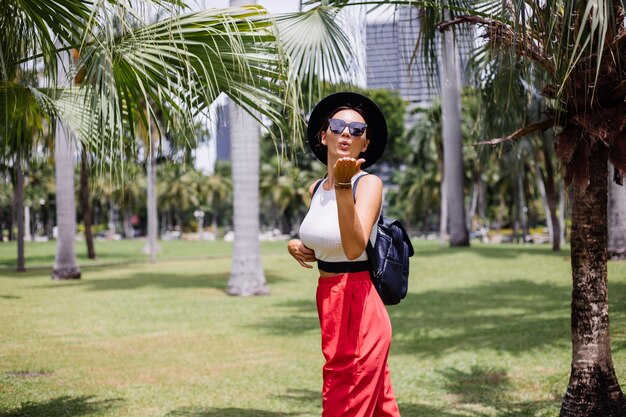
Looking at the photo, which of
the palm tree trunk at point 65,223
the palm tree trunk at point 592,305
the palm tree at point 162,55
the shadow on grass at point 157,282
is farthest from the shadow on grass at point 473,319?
the palm tree trunk at point 65,223

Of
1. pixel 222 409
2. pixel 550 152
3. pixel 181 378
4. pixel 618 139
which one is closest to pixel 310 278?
pixel 550 152

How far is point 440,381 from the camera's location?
285 inches

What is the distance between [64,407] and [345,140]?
4013 millimetres

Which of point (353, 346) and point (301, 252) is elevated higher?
point (301, 252)

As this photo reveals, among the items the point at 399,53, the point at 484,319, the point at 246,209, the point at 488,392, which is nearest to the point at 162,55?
the point at 399,53

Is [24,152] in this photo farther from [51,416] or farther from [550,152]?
[550,152]

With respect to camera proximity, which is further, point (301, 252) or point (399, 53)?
point (399, 53)

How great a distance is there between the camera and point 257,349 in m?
9.47

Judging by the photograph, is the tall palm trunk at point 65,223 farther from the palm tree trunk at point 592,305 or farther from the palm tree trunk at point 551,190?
the palm tree trunk at point 592,305

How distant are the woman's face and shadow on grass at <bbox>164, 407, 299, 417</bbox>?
124 inches

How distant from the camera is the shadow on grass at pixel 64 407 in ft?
19.2

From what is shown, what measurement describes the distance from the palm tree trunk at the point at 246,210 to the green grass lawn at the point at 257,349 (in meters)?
0.60

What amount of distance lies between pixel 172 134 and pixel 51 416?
8.20ft

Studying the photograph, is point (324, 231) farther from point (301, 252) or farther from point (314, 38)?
point (314, 38)
